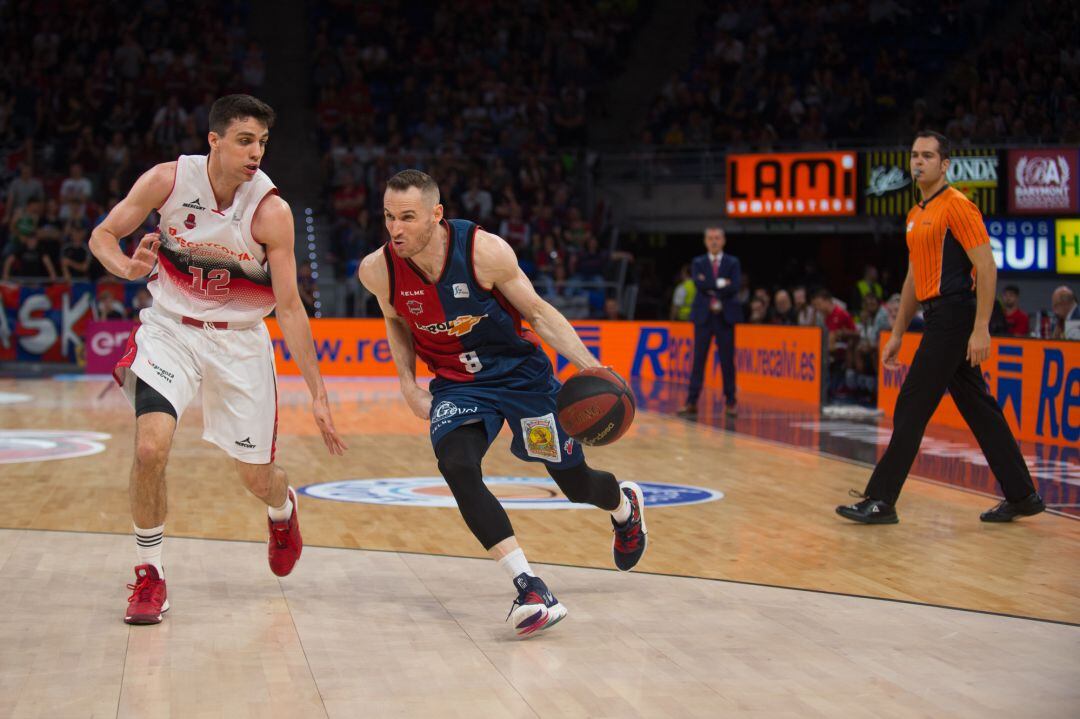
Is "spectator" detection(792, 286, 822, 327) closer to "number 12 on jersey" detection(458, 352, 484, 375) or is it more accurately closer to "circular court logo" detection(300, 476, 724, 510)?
"circular court logo" detection(300, 476, 724, 510)

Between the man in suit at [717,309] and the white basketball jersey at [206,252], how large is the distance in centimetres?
828

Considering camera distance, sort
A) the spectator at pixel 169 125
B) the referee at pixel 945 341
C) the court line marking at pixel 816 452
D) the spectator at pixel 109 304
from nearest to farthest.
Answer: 1. the referee at pixel 945 341
2. the court line marking at pixel 816 452
3. the spectator at pixel 109 304
4. the spectator at pixel 169 125

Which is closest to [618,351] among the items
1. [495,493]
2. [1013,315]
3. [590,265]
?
[590,265]

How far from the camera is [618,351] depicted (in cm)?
1883

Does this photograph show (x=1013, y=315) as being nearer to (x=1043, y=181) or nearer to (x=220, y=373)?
→ (x=1043, y=181)

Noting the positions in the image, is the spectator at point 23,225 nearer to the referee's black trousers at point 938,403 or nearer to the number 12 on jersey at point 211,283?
the number 12 on jersey at point 211,283

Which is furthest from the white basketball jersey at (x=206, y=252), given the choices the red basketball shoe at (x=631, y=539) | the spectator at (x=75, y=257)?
the spectator at (x=75, y=257)

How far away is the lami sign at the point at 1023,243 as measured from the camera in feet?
64.1

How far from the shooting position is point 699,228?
21344 mm

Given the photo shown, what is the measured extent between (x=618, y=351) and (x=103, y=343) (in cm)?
723

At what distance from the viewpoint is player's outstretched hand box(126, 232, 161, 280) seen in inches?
183

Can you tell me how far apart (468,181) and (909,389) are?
48.4 feet

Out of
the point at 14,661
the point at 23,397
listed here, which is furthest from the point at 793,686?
the point at 23,397

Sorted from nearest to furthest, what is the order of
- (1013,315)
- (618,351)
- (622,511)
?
1. (622,511)
2. (1013,315)
3. (618,351)
